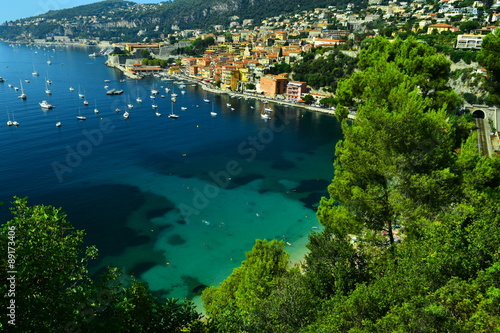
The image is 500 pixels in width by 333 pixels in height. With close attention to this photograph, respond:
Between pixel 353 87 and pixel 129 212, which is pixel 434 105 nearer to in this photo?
pixel 353 87

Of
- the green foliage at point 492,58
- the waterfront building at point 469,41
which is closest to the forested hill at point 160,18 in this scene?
the waterfront building at point 469,41

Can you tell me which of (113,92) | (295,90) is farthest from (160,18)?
(295,90)

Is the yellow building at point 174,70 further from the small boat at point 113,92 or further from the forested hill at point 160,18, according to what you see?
the forested hill at point 160,18

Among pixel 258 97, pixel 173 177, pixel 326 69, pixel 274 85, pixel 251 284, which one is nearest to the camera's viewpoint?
pixel 251 284

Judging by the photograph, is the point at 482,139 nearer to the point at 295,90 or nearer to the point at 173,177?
the point at 173,177

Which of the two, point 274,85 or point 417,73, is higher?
point 417,73
